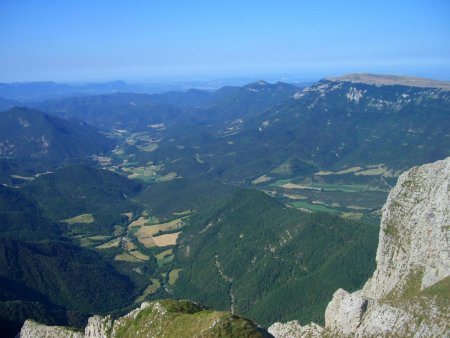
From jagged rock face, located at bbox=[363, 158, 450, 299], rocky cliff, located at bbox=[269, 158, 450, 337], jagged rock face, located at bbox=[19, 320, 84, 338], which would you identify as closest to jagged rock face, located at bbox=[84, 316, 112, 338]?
jagged rock face, located at bbox=[19, 320, 84, 338]

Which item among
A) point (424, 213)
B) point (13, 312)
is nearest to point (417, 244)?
point (424, 213)

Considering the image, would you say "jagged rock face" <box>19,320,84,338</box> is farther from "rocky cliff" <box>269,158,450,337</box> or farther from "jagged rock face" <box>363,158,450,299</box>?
"jagged rock face" <box>363,158,450,299</box>

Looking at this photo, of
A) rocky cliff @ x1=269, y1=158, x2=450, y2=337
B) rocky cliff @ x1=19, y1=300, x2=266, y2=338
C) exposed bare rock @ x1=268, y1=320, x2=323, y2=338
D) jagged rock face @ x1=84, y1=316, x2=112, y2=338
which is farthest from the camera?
jagged rock face @ x1=84, y1=316, x2=112, y2=338

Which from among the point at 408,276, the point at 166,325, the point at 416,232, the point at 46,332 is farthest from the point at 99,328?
the point at 416,232

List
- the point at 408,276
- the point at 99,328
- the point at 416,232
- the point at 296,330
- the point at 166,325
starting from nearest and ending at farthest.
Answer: the point at 166,325 < the point at 296,330 < the point at 408,276 < the point at 99,328 < the point at 416,232

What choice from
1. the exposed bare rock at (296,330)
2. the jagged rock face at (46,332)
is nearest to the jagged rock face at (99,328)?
the jagged rock face at (46,332)

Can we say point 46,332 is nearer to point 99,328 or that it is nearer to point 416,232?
point 99,328

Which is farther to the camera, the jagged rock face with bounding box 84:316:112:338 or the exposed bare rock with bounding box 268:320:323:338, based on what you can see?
the jagged rock face with bounding box 84:316:112:338
